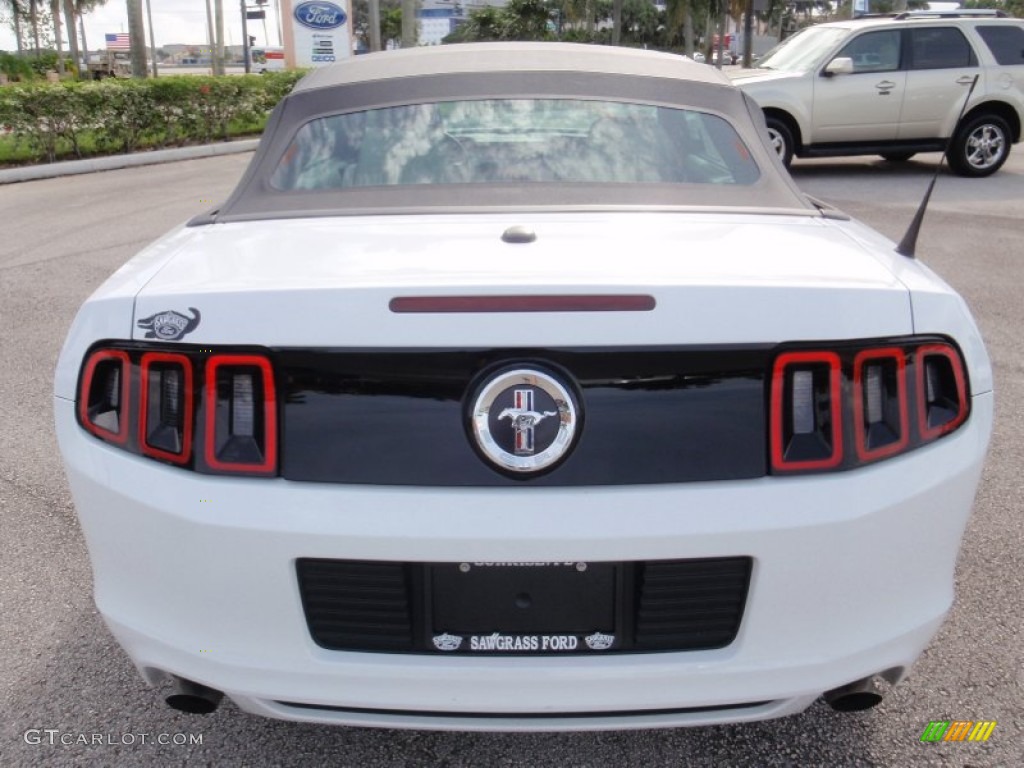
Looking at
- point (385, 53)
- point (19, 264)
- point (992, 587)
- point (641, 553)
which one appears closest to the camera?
point (641, 553)

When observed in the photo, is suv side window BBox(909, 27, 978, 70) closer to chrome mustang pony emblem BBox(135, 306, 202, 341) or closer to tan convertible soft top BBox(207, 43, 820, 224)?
tan convertible soft top BBox(207, 43, 820, 224)

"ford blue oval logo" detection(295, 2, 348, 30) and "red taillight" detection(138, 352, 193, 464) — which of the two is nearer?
"red taillight" detection(138, 352, 193, 464)

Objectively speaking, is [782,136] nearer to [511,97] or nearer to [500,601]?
[511,97]

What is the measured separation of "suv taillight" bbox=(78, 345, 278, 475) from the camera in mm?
1802

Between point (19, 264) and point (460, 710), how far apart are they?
760 cm

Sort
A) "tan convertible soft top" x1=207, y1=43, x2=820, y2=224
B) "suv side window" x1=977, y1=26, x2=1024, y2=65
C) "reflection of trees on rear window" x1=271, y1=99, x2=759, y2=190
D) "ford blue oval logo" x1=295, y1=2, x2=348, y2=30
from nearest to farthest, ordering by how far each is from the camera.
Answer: "tan convertible soft top" x1=207, y1=43, x2=820, y2=224, "reflection of trees on rear window" x1=271, y1=99, x2=759, y2=190, "suv side window" x1=977, y1=26, x2=1024, y2=65, "ford blue oval logo" x1=295, y1=2, x2=348, y2=30

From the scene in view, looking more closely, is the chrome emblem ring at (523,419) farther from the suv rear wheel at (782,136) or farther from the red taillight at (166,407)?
the suv rear wheel at (782,136)

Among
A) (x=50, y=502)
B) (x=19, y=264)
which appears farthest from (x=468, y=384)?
(x=19, y=264)

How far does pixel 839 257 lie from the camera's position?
205 cm

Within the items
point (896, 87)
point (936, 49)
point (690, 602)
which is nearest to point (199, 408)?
point (690, 602)

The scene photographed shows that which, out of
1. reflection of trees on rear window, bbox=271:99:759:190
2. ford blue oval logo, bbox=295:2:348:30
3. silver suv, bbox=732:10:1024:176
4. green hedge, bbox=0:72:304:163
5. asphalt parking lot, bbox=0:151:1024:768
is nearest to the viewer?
asphalt parking lot, bbox=0:151:1024:768

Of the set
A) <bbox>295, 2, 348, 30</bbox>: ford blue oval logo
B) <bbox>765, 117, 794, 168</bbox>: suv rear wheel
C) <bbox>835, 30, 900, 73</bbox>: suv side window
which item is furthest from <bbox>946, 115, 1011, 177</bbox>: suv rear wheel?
<bbox>295, 2, 348, 30</bbox>: ford blue oval logo

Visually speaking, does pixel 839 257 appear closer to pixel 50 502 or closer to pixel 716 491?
pixel 716 491

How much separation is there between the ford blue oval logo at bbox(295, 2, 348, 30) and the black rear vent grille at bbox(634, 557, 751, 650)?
27.4 m
